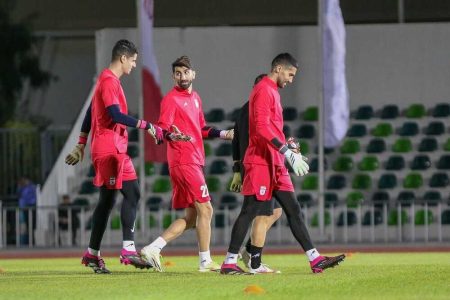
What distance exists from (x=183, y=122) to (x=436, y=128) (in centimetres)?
1840

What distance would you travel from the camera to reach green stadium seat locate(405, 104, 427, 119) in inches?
1299

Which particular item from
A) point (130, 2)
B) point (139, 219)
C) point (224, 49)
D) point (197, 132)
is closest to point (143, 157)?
point (139, 219)

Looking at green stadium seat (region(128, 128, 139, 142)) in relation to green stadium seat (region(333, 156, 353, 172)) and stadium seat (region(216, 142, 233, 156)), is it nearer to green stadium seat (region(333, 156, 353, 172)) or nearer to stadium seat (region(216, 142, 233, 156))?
stadium seat (region(216, 142, 233, 156))

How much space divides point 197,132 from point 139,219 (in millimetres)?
15444

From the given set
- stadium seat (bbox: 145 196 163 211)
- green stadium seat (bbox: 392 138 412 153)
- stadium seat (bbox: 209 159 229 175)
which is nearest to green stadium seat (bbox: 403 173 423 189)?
green stadium seat (bbox: 392 138 412 153)

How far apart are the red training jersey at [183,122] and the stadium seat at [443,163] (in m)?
17.9

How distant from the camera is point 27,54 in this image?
41.8 m

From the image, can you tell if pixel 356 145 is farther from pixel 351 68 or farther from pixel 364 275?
pixel 364 275

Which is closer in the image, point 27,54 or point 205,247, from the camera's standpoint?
point 205,247

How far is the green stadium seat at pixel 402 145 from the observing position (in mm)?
32594

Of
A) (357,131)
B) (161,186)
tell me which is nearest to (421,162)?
(357,131)

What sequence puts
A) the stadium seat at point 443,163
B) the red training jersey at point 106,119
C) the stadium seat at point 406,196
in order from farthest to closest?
the stadium seat at point 443,163 → the stadium seat at point 406,196 → the red training jersey at point 106,119

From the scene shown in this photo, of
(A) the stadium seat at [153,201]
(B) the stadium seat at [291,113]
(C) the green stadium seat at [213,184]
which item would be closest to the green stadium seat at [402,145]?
(B) the stadium seat at [291,113]

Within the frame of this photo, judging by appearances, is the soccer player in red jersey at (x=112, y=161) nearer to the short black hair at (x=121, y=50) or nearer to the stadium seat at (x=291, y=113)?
the short black hair at (x=121, y=50)
